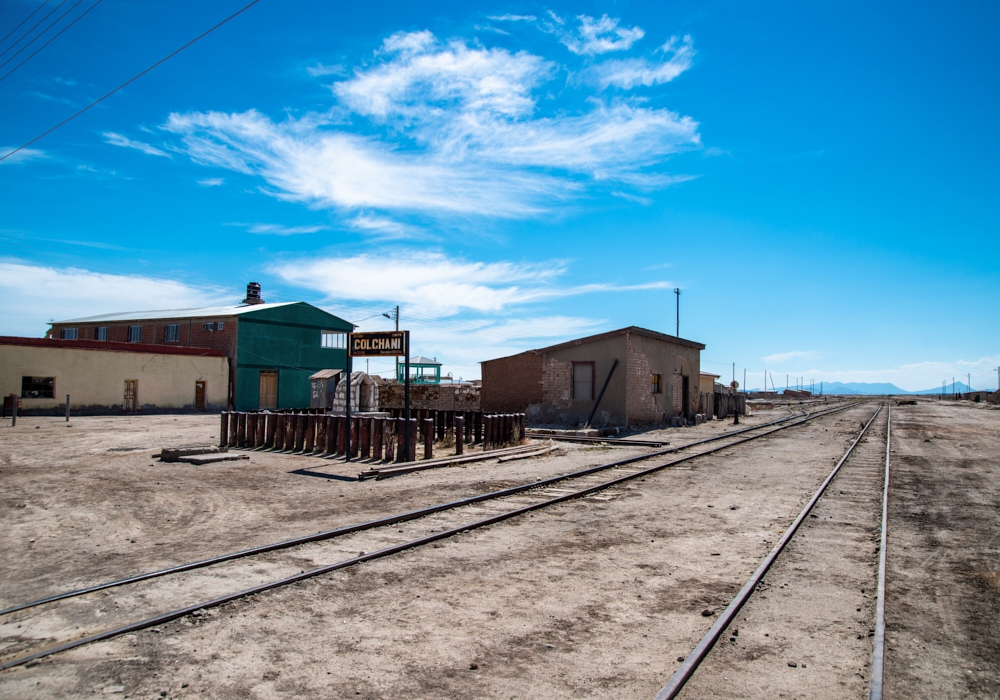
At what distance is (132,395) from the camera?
112 ft

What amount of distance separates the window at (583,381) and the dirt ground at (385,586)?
1476 cm

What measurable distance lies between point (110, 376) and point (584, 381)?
24813mm

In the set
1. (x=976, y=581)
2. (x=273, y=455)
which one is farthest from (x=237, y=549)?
(x=273, y=455)

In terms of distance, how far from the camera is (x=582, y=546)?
705 centimetres

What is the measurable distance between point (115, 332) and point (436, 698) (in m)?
51.9

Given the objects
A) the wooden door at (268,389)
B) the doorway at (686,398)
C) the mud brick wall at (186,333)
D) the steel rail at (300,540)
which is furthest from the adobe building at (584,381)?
the mud brick wall at (186,333)

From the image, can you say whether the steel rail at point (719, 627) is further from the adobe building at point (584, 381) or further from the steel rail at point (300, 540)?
the adobe building at point (584, 381)

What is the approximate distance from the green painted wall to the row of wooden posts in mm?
25224

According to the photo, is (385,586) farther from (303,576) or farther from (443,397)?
(443,397)

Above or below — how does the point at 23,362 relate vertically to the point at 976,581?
above

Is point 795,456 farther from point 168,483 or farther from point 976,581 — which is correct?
point 168,483

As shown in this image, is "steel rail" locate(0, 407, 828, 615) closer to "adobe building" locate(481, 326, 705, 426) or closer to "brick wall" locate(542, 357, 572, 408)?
"adobe building" locate(481, 326, 705, 426)

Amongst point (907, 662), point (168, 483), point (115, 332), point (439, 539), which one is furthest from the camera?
point (115, 332)

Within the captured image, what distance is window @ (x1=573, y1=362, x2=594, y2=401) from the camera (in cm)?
2669
